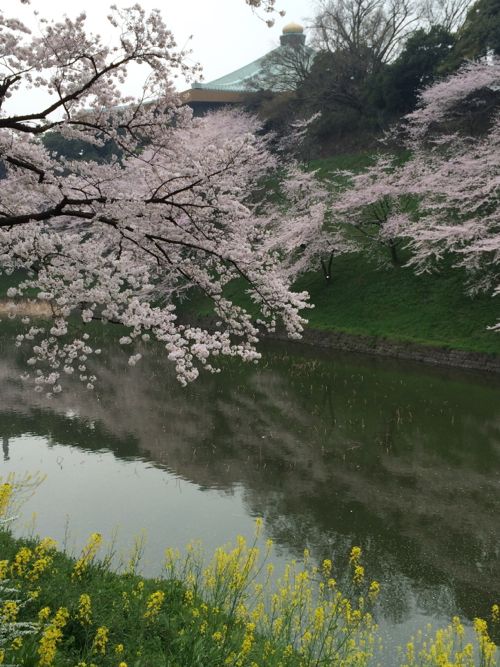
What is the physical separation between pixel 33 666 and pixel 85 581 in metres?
2.27

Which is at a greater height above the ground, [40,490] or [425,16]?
[425,16]

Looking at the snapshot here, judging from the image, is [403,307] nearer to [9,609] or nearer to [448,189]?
[448,189]

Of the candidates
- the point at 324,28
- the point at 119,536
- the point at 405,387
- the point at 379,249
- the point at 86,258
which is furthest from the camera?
the point at 324,28

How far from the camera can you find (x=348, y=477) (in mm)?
13156

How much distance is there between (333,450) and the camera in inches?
588

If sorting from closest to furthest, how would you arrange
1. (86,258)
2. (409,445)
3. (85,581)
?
(85,581)
(86,258)
(409,445)

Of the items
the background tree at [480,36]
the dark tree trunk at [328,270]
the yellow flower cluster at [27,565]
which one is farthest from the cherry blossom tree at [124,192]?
the background tree at [480,36]

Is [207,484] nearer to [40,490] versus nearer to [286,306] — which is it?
[40,490]

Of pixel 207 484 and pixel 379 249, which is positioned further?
pixel 379 249

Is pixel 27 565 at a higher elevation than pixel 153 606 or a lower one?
higher

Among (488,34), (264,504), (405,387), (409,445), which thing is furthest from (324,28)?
(264,504)

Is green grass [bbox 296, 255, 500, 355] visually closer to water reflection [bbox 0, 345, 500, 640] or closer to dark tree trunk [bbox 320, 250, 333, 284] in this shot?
dark tree trunk [bbox 320, 250, 333, 284]

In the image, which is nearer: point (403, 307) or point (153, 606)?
point (153, 606)

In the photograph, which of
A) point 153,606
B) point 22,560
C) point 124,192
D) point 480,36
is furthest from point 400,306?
point 22,560
